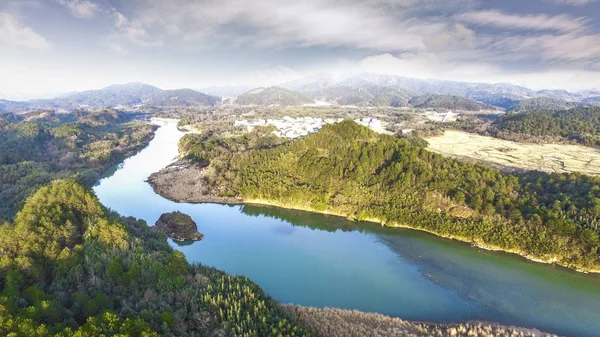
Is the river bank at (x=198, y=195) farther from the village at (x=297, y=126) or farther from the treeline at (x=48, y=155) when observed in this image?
the village at (x=297, y=126)

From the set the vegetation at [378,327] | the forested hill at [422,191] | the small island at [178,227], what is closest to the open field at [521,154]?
the forested hill at [422,191]

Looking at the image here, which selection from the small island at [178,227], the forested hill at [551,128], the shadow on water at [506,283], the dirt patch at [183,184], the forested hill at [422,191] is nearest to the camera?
the shadow on water at [506,283]

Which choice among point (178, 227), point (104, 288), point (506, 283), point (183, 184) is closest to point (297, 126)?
point (183, 184)

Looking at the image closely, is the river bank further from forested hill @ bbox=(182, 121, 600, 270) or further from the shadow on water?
the shadow on water

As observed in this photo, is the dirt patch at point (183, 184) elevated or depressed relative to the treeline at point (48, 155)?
depressed

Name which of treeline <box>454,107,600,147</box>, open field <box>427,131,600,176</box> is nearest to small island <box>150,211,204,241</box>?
open field <box>427,131,600,176</box>
